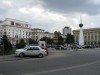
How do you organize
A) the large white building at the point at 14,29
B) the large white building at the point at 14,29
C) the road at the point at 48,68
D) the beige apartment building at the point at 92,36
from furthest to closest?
the beige apartment building at the point at 92,36 → the large white building at the point at 14,29 → the large white building at the point at 14,29 → the road at the point at 48,68

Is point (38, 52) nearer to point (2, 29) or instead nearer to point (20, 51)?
point (20, 51)

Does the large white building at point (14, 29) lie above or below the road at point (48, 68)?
above

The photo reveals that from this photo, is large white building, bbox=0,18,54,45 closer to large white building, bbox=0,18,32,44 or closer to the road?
large white building, bbox=0,18,32,44

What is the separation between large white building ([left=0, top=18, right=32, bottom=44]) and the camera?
564 ft

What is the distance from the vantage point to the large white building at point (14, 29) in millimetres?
171900

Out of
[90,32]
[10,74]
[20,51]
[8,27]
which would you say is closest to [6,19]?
[8,27]

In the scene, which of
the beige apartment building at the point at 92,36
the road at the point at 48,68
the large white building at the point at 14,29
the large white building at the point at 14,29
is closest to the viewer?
the road at the point at 48,68

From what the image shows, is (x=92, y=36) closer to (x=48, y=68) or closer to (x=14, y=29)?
(x=14, y=29)

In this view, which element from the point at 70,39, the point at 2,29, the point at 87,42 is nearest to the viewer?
the point at 70,39

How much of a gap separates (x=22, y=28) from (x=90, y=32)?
5302 centimetres

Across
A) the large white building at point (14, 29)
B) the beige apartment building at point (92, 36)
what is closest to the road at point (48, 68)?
the large white building at point (14, 29)

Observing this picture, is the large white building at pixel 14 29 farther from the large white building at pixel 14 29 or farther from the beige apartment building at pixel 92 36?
the beige apartment building at pixel 92 36

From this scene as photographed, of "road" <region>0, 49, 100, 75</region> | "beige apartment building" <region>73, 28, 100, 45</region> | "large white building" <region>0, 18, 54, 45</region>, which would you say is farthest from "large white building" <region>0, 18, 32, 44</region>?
"road" <region>0, 49, 100, 75</region>

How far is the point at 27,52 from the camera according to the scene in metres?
34.4
